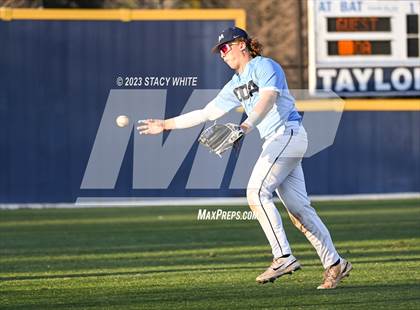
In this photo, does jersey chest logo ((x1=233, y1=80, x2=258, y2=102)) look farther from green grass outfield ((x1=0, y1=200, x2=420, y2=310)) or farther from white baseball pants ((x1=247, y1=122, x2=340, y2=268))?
green grass outfield ((x1=0, y1=200, x2=420, y2=310))

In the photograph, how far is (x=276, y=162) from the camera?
9.01 meters

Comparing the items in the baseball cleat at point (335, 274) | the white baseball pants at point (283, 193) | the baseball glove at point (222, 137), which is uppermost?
the baseball glove at point (222, 137)

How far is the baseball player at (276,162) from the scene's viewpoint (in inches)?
354

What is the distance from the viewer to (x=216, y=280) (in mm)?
9969

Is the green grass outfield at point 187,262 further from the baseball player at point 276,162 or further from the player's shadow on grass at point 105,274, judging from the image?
the baseball player at point 276,162

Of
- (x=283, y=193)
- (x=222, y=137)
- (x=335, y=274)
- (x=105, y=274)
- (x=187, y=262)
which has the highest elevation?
(x=222, y=137)

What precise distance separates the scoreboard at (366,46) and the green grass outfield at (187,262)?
146 inches

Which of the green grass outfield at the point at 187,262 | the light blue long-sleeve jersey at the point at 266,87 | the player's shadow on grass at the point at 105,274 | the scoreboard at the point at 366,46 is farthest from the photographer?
the scoreboard at the point at 366,46

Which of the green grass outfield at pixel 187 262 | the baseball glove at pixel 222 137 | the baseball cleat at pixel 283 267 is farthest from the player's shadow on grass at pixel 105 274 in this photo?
the baseball cleat at pixel 283 267

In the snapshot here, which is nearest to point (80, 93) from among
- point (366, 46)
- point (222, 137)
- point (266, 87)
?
point (366, 46)

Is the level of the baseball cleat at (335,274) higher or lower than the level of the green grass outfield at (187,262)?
higher

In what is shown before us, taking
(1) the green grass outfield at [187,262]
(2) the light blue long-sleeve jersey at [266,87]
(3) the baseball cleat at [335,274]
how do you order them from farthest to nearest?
(3) the baseball cleat at [335,274]
(2) the light blue long-sleeve jersey at [266,87]
(1) the green grass outfield at [187,262]

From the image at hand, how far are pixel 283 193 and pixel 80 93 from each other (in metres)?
14.3

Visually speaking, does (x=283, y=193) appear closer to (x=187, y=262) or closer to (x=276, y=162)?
(x=276, y=162)
